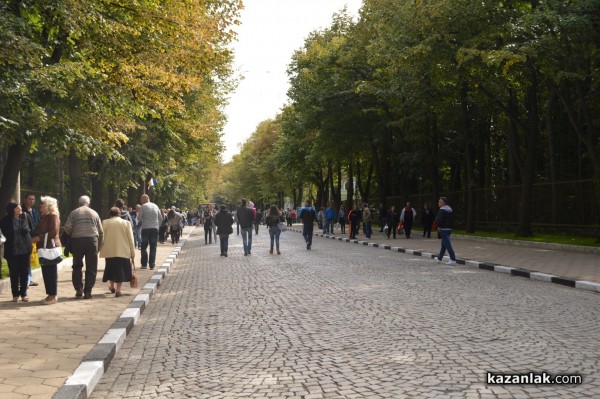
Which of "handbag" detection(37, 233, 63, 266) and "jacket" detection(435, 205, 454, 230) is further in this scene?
"jacket" detection(435, 205, 454, 230)

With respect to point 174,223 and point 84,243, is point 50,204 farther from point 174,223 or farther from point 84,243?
point 174,223

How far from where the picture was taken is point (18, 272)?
10.1m

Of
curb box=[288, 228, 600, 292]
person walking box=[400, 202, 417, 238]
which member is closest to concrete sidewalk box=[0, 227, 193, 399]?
curb box=[288, 228, 600, 292]

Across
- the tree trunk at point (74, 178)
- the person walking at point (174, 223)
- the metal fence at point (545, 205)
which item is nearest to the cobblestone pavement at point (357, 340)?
the metal fence at point (545, 205)

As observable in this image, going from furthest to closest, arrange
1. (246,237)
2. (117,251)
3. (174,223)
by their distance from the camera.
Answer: (174,223), (246,237), (117,251)

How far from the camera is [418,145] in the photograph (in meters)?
35.0

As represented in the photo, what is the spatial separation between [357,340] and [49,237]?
5.84 meters

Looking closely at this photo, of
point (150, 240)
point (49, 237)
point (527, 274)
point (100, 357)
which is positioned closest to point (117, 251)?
point (49, 237)

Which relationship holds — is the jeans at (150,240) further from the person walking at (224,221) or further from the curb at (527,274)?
the curb at (527,274)

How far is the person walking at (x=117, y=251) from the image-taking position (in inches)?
422

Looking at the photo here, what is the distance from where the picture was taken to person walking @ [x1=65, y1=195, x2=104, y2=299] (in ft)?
34.3

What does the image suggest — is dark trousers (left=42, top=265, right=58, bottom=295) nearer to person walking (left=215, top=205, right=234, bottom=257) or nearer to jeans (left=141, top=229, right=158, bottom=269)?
jeans (left=141, top=229, right=158, bottom=269)

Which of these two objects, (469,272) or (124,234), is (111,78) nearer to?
(124,234)

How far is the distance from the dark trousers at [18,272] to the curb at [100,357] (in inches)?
73.6
